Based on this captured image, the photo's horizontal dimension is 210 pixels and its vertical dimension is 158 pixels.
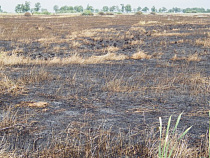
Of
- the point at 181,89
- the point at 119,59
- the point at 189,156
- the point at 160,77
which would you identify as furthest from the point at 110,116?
the point at 119,59

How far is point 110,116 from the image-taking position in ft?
15.0

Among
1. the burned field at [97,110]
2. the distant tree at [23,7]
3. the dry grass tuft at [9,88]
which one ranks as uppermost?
the distant tree at [23,7]

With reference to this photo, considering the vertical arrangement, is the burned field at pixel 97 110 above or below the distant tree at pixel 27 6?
below

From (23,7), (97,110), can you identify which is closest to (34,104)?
(97,110)

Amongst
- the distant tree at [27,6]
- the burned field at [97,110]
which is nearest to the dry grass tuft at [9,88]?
the burned field at [97,110]

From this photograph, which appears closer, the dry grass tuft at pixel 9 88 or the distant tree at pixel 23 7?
the dry grass tuft at pixel 9 88

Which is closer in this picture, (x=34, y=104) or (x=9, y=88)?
(x=34, y=104)

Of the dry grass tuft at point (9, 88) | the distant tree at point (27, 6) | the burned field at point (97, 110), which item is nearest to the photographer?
the burned field at point (97, 110)

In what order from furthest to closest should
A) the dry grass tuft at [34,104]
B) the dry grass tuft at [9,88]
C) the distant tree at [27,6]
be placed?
the distant tree at [27,6] < the dry grass tuft at [9,88] < the dry grass tuft at [34,104]

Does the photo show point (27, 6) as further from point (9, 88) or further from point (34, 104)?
point (34, 104)

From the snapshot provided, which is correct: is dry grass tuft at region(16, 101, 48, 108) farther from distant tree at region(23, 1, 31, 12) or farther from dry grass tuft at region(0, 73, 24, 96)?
distant tree at region(23, 1, 31, 12)

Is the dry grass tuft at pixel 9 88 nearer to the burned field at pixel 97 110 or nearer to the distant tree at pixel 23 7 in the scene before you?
the burned field at pixel 97 110

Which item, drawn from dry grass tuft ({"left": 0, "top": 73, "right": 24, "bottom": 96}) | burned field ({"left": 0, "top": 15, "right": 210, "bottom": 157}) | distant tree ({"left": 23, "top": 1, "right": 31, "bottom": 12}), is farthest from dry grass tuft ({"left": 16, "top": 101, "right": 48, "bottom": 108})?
distant tree ({"left": 23, "top": 1, "right": 31, "bottom": 12})

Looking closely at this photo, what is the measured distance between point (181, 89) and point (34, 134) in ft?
12.8
